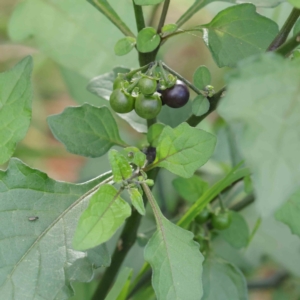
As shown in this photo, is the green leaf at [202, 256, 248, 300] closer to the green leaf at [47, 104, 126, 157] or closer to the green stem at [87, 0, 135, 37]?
the green leaf at [47, 104, 126, 157]

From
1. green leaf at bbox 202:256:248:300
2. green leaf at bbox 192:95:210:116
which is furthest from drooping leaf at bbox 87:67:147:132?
green leaf at bbox 202:256:248:300

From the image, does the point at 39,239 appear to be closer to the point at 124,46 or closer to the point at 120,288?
the point at 120,288

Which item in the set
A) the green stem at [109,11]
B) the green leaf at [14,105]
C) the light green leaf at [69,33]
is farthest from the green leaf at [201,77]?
the light green leaf at [69,33]

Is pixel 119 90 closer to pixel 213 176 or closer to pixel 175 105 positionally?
pixel 175 105

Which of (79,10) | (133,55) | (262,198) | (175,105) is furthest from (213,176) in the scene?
(262,198)

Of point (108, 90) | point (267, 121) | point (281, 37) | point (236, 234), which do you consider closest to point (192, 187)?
point (236, 234)
